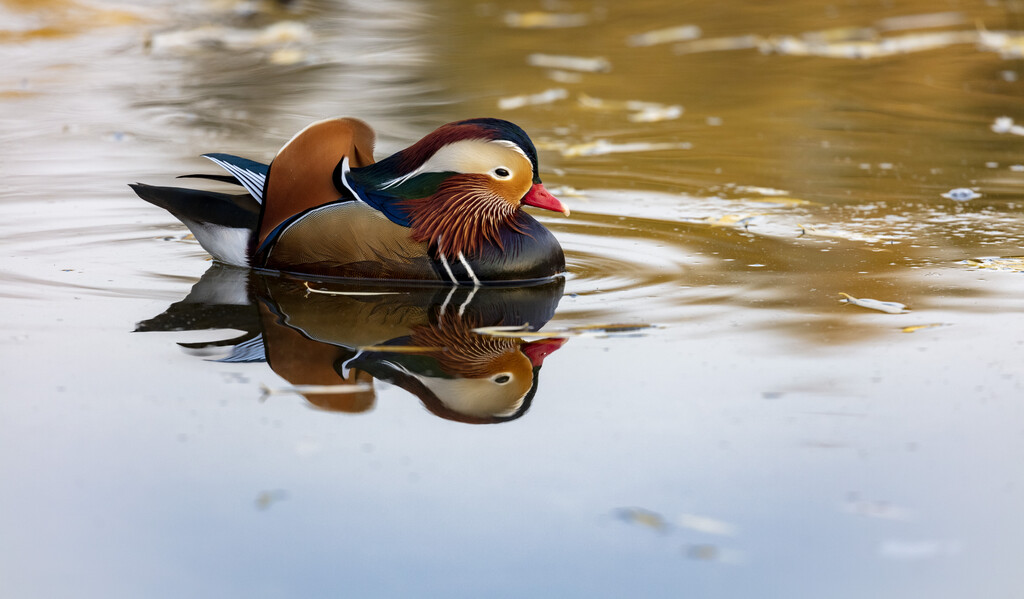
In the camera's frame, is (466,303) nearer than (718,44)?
Yes

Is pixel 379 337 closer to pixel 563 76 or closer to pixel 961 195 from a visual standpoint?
pixel 961 195

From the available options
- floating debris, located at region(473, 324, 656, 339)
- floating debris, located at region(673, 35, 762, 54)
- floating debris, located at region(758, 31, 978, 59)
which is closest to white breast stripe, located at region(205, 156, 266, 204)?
floating debris, located at region(473, 324, 656, 339)

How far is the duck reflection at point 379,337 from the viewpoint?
165 inches

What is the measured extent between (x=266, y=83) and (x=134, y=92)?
133 cm

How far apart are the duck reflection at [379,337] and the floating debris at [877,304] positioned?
4.36 feet

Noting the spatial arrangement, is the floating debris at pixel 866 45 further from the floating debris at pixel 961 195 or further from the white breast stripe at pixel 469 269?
the white breast stripe at pixel 469 269

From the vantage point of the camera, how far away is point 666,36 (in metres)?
15.4

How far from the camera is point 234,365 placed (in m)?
4.47

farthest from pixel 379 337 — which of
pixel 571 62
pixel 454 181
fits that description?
pixel 571 62

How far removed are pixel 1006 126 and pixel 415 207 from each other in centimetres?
623

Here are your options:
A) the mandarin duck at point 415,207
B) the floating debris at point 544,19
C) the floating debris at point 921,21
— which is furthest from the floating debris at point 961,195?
the floating debris at point 544,19

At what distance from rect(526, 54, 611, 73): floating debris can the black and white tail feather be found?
24.7 feet

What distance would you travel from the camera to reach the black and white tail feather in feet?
19.7

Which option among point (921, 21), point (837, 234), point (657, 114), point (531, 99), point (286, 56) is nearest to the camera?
point (837, 234)
